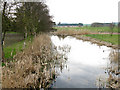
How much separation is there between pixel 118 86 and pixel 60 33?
95.9 ft

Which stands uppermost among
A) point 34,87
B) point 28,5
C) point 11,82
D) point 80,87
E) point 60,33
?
point 28,5

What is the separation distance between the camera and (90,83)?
6.16m

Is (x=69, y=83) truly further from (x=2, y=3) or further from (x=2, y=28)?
(x=2, y=3)

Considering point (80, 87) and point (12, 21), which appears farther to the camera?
point (12, 21)

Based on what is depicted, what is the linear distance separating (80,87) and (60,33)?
28.7 meters

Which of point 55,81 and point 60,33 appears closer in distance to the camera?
point 55,81

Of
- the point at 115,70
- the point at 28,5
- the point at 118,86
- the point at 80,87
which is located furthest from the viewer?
the point at 28,5

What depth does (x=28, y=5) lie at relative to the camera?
13391 mm

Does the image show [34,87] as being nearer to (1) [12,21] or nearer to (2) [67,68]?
(2) [67,68]

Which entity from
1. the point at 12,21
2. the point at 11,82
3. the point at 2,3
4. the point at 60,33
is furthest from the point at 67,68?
the point at 60,33

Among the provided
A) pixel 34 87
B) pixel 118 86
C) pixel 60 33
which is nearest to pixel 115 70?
pixel 118 86

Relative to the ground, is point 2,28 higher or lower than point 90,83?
higher

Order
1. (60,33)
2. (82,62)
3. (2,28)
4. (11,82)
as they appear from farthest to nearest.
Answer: (60,33) < (82,62) < (2,28) < (11,82)

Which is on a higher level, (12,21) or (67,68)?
(12,21)
